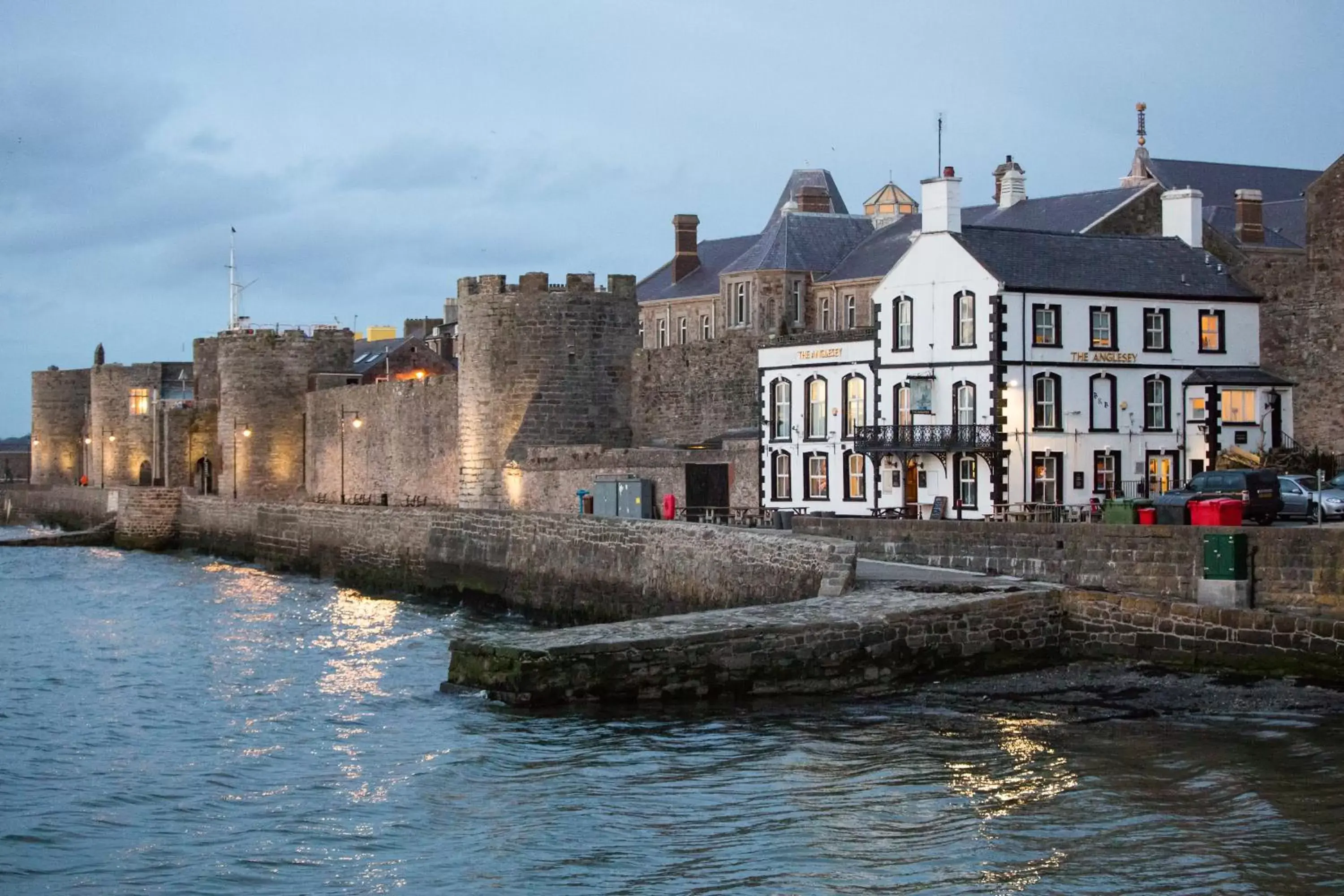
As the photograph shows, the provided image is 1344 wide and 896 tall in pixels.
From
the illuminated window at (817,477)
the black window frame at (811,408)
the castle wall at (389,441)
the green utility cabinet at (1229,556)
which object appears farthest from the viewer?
the castle wall at (389,441)

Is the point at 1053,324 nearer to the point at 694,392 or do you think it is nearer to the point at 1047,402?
the point at 1047,402

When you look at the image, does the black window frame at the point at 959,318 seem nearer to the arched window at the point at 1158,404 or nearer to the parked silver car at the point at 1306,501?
the arched window at the point at 1158,404

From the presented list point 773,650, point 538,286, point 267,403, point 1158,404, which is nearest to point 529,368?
point 538,286

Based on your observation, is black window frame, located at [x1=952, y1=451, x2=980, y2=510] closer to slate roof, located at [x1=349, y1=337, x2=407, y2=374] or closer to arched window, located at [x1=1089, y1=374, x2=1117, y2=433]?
arched window, located at [x1=1089, y1=374, x2=1117, y2=433]

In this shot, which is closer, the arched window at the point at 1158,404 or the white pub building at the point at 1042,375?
the white pub building at the point at 1042,375

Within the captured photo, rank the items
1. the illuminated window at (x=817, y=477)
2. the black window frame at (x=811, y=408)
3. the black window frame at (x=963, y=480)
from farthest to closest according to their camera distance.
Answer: the black window frame at (x=811, y=408) < the illuminated window at (x=817, y=477) < the black window frame at (x=963, y=480)

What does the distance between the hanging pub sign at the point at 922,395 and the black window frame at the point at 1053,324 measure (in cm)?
202

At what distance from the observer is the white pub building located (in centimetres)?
3181

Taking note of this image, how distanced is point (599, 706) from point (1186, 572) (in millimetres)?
7821

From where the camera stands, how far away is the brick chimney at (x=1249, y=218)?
4066 centimetres

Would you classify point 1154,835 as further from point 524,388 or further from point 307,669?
point 524,388

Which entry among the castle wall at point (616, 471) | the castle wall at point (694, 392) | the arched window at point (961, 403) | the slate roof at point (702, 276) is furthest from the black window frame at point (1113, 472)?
the slate roof at point (702, 276)

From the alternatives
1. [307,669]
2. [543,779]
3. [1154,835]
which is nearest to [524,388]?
[307,669]

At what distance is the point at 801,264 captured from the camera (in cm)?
4872
